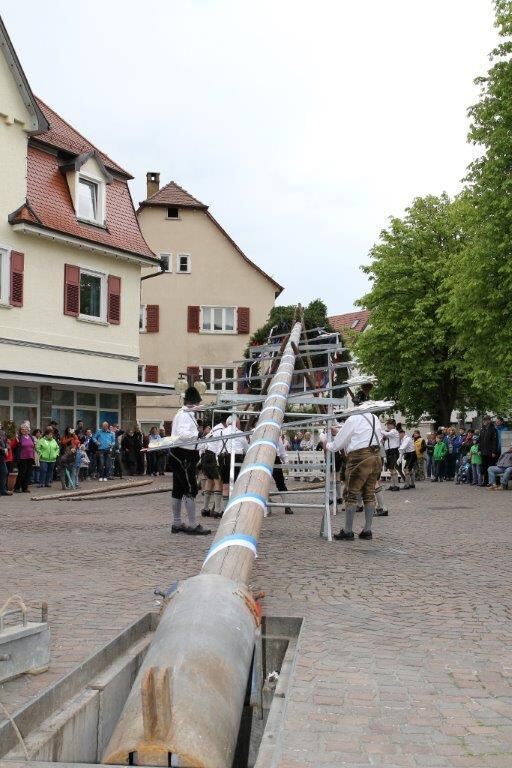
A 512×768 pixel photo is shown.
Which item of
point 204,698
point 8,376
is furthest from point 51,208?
point 204,698

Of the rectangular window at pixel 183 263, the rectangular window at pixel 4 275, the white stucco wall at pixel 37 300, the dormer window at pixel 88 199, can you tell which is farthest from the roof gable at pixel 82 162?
the rectangular window at pixel 183 263

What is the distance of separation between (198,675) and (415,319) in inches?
1612

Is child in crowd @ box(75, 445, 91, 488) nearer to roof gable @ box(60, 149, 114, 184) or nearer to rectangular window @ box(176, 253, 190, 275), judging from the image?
roof gable @ box(60, 149, 114, 184)

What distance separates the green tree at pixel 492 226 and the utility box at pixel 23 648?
2344cm

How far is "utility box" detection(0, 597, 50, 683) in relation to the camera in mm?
4871

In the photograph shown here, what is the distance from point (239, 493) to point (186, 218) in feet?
136

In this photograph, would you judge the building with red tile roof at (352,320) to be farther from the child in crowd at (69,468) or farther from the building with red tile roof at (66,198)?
the child in crowd at (69,468)

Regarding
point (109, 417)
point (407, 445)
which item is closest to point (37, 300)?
point (109, 417)

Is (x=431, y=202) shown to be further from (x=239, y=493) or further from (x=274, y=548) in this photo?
(x=239, y=493)

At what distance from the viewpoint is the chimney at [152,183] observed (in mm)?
51531

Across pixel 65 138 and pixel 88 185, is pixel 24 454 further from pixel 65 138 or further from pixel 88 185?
pixel 65 138

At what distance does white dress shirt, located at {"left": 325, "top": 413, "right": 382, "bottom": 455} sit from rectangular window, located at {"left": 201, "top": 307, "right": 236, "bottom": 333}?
35.5 metres

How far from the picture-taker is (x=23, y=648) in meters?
5.02

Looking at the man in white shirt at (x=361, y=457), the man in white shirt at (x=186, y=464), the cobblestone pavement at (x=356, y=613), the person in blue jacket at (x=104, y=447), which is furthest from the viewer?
the person in blue jacket at (x=104, y=447)
